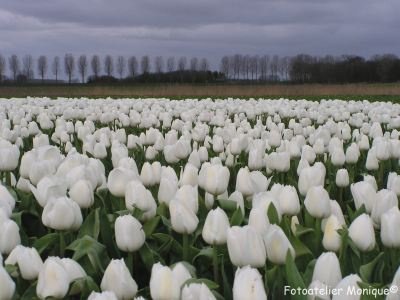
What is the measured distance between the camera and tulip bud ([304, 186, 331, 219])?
264 centimetres

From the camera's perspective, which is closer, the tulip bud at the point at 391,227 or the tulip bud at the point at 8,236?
the tulip bud at the point at 391,227

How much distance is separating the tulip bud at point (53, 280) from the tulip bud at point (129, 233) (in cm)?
45

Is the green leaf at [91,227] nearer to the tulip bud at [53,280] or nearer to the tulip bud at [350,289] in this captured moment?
the tulip bud at [53,280]

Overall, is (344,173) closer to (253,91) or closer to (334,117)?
(334,117)

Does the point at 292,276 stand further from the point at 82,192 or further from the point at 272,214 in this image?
the point at 82,192

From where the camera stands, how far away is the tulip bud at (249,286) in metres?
1.64

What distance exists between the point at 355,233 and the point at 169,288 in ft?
2.85

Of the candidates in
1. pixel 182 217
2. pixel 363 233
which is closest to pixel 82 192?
pixel 182 217

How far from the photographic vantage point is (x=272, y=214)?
2.64 metres

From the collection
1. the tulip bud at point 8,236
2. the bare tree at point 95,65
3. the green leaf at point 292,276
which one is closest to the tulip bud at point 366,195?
the green leaf at point 292,276

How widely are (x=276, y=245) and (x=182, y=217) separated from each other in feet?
1.71

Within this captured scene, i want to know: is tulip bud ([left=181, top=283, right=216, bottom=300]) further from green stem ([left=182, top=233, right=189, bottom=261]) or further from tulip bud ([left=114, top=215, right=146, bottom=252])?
green stem ([left=182, top=233, right=189, bottom=261])

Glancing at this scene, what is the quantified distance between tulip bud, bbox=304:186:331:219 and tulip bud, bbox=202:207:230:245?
504 millimetres

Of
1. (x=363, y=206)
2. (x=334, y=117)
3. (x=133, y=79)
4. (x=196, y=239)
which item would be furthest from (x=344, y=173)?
(x=133, y=79)
